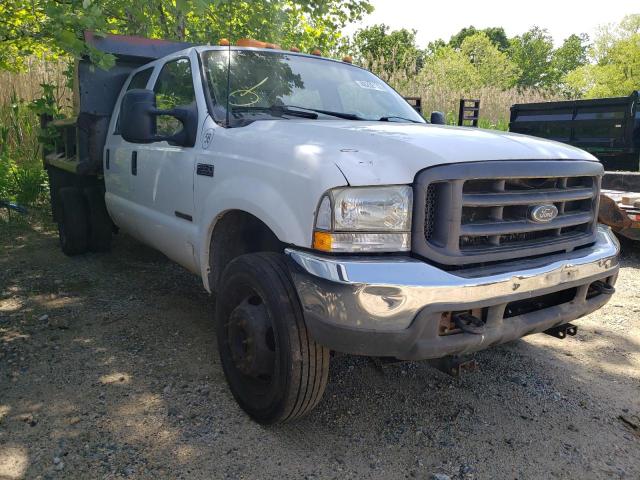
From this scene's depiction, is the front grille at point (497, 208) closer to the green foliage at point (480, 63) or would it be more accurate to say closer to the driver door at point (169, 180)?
the driver door at point (169, 180)

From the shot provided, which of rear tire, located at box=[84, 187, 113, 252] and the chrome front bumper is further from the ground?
the chrome front bumper

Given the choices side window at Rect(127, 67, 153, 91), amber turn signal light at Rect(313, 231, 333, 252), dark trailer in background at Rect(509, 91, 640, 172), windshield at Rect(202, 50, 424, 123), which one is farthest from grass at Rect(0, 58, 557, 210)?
amber turn signal light at Rect(313, 231, 333, 252)

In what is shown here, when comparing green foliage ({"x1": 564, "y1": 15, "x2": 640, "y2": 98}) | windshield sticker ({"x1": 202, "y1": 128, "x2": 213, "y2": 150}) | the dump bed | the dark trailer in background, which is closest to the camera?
windshield sticker ({"x1": 202, "y1": 128, "x2": 213, "y2": 150})

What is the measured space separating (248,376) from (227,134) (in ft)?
4.35

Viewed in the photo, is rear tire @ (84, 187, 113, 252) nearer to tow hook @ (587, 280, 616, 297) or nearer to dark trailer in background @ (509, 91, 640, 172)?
tow hook @ (587, 280, 616, 297)

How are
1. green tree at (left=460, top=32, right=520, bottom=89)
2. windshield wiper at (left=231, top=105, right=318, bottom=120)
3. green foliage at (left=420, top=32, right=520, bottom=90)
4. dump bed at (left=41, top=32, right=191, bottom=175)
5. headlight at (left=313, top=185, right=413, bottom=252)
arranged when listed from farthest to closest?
green tree at (left=460, top=32, right=520, bottom=89) → green foliage at (left=420, top=32, right=520, bottom=90) → dump bed at (left=41, top=32, right=191, bottom=175) → windshield wiper at (left=231, top=105, right=318, bottom=120) → headlight at (left=313, top=185, right=413, bottom=252)

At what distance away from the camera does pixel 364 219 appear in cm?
219

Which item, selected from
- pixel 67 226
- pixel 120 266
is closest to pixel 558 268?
pixel 120 266

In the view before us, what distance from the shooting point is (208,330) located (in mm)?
3900

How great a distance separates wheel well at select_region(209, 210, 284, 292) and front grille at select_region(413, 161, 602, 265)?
1109 mm

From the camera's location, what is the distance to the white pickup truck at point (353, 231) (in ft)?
6.97

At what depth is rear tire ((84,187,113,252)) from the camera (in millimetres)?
5469

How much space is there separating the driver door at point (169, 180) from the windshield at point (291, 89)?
0.82 feet

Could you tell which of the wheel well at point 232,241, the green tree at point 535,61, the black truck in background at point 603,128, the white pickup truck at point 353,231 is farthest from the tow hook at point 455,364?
the green tree at point 535,61
